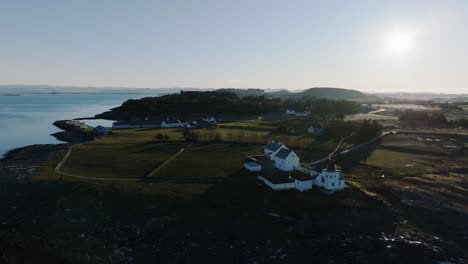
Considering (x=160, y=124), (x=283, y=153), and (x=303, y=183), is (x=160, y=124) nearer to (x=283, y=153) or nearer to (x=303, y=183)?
(x=283, y=153)

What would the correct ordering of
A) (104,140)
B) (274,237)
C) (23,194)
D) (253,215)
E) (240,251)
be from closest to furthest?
(240,251)
(274,237)
(253,215)
(23,194)
(104,140)

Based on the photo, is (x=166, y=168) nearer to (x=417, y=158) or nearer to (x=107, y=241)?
(x=107, y=241)

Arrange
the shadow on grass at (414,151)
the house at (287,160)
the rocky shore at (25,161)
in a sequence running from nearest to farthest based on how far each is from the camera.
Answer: the rocky shore at (25,161) → the house at (287,160) → the shadow on grass at (414,151)

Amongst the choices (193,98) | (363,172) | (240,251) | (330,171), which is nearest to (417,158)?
(363,172)

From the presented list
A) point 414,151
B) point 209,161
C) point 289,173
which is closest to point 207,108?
point 414,151

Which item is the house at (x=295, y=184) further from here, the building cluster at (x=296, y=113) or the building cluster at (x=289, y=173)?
the building cluster at (x=296, y=113)

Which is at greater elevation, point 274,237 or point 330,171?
point 330,171

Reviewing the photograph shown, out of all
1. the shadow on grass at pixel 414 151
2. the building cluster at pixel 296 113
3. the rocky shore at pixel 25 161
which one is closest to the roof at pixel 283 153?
the shadow on grass at pixel 414 151
